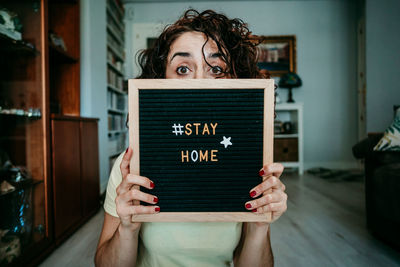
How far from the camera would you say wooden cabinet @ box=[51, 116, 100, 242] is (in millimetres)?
1688

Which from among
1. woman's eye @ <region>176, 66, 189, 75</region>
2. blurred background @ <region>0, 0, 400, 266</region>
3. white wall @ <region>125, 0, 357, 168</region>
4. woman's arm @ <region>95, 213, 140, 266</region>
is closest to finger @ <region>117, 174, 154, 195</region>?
woman's arm @ <region>95, 213, 140, 266</region>

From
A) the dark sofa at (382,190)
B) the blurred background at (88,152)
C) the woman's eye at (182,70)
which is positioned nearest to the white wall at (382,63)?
the blurred background at (88,152)

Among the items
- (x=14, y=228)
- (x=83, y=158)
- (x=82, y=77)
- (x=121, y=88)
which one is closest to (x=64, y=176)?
(x=83, y=158)

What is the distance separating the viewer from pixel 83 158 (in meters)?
2.11

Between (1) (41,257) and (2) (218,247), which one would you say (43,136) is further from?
(2) (218,247)

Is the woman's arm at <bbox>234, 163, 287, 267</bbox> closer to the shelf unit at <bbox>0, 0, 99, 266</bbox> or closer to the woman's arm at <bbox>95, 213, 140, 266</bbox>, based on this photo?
the woman's arm at <bbox>95, 213, 140, 266</bbox>

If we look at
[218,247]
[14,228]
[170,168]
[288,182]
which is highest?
[170,168]

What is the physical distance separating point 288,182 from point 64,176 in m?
2.95

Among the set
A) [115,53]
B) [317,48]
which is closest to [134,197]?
[115,53]

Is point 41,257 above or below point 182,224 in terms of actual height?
below

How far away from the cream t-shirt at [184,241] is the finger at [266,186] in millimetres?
211

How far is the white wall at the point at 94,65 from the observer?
246 cm

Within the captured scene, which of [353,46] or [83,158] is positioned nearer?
[83,158]

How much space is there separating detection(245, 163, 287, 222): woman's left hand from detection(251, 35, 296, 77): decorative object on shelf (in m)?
4.40
